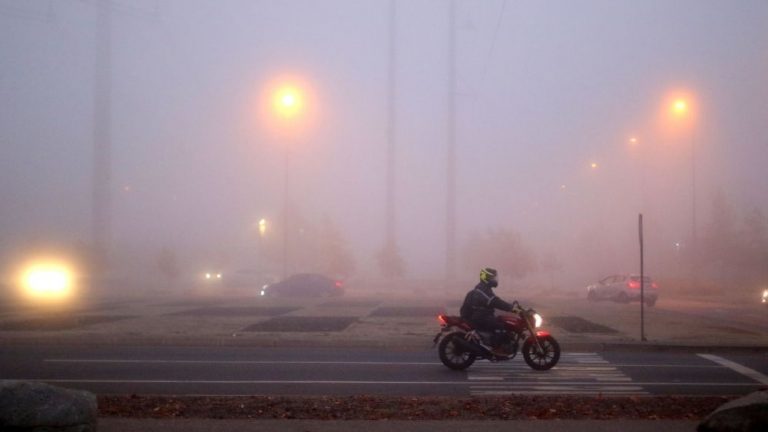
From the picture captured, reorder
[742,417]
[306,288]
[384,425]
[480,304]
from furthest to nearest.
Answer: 1. [306,288]
2. [480,304]
3. [384,425]
4. [742,417]

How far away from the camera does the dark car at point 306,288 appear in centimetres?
4234

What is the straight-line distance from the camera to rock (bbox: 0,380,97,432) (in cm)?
677

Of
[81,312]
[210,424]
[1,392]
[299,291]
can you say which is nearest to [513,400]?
[210,424]

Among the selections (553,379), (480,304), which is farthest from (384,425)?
(480,304)

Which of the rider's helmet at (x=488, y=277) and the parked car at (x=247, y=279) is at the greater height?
the rider's helmet at (x=488, y=277)

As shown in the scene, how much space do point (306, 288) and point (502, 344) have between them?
99.7 ft

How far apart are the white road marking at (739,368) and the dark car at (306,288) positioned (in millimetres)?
28156

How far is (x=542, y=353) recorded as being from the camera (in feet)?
43.0

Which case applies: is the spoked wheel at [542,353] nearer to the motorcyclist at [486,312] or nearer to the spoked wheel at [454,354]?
the motorcyclist at [486,312]

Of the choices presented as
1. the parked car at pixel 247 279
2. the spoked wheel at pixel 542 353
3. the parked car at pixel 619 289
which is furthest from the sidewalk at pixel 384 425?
the parked car at pixel 247 279

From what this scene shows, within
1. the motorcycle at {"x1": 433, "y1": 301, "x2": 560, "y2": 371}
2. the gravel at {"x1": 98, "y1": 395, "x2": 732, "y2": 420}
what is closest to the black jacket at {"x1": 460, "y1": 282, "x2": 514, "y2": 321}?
the motorcycle at {"x1": 433, "y1": 301, "x2": 560, "y2": 371}

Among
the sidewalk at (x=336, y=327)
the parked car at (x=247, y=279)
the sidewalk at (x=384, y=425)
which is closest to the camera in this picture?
the sidewalk at (x=384, y=425)

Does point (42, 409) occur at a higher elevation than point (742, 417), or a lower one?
higher

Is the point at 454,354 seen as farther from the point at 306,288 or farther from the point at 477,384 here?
the point at 306,288
